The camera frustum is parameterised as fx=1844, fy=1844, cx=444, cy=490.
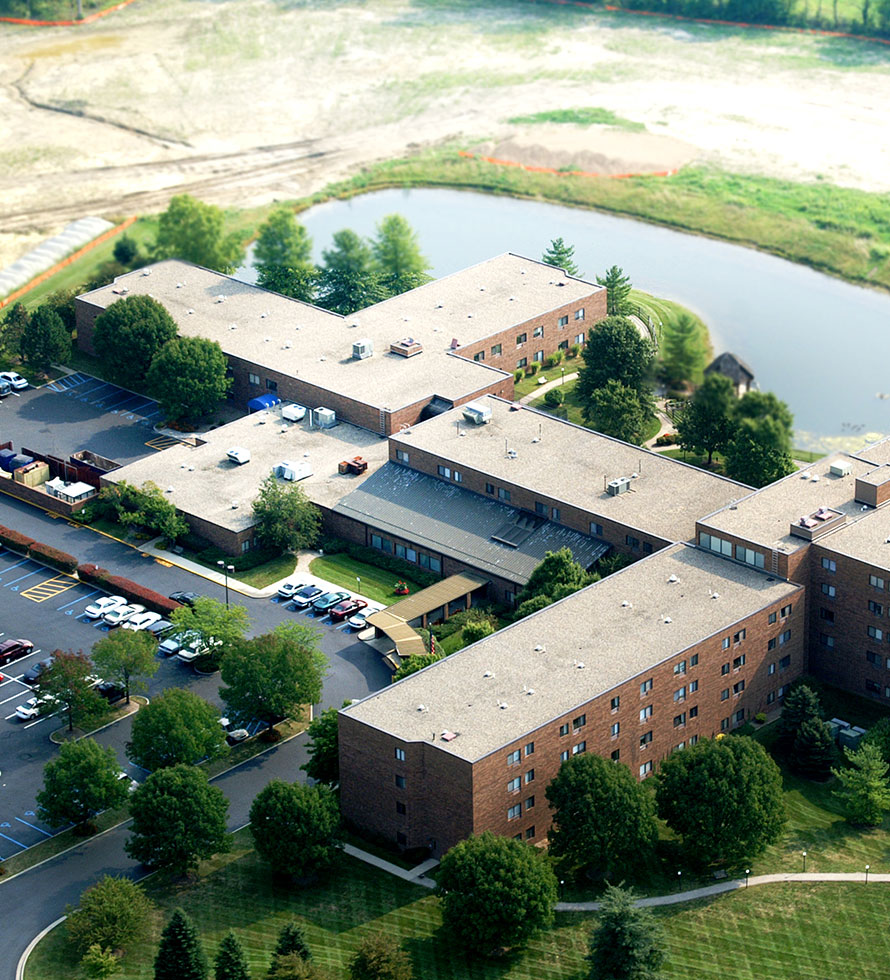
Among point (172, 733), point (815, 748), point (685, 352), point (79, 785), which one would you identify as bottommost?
point (815, 748)

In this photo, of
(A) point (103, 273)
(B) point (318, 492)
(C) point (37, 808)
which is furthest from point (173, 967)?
(A) point (103, 273)

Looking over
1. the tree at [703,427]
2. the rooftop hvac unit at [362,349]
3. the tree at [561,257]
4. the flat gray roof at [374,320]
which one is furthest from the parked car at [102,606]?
the tree at [561,257]

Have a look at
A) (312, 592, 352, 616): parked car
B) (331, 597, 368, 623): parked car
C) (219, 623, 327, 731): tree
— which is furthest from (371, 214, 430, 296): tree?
(219, 623, 327, 731): tree

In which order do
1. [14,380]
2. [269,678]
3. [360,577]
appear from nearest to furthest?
1. [269,678]
2. [360,577]
3. [14,380]

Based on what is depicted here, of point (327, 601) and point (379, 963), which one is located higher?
point (327, 601)

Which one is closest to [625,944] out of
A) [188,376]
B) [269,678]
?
[269,678]

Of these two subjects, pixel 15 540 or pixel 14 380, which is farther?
pixel 14 380

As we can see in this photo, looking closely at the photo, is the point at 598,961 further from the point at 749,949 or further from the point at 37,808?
the point at 37,808

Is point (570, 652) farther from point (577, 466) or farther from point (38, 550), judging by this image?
point (38, 550)
